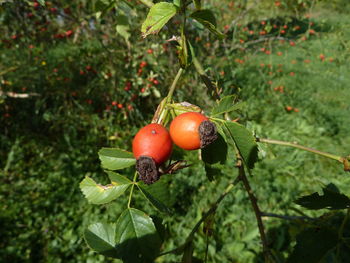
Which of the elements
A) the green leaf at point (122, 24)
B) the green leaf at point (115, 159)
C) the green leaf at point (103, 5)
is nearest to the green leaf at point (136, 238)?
the green leaf at point (115, 159)

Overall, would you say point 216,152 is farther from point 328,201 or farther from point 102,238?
point 102,238

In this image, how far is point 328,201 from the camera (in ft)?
2.56

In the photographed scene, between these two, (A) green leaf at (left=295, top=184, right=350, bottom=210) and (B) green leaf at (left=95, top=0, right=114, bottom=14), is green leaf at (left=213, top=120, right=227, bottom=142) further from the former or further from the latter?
(B) green leaf at (left=95, top=0, right=114, bottom=14)

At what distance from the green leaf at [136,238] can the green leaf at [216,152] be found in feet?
0.88

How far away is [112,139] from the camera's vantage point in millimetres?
3922

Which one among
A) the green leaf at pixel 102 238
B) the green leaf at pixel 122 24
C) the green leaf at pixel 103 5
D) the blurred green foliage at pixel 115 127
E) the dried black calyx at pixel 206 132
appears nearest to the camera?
the dried black calyx at pixel 206 132

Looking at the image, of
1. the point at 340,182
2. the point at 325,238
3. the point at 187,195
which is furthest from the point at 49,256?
the point at 340,182

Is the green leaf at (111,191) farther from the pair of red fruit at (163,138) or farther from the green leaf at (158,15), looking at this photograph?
the green leaf at (158,15)

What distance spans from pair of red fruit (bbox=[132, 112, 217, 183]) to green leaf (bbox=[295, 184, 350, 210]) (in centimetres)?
37

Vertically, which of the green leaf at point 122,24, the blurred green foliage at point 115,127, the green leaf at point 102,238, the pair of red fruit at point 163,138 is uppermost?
the green leaf at point 122,24

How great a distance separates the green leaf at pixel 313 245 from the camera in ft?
2.52

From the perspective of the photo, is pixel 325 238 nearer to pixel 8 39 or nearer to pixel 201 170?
pixel 201 170

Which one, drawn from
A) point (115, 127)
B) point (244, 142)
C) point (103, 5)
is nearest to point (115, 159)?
point (244, 142)

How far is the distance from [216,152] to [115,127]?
11.4ft
